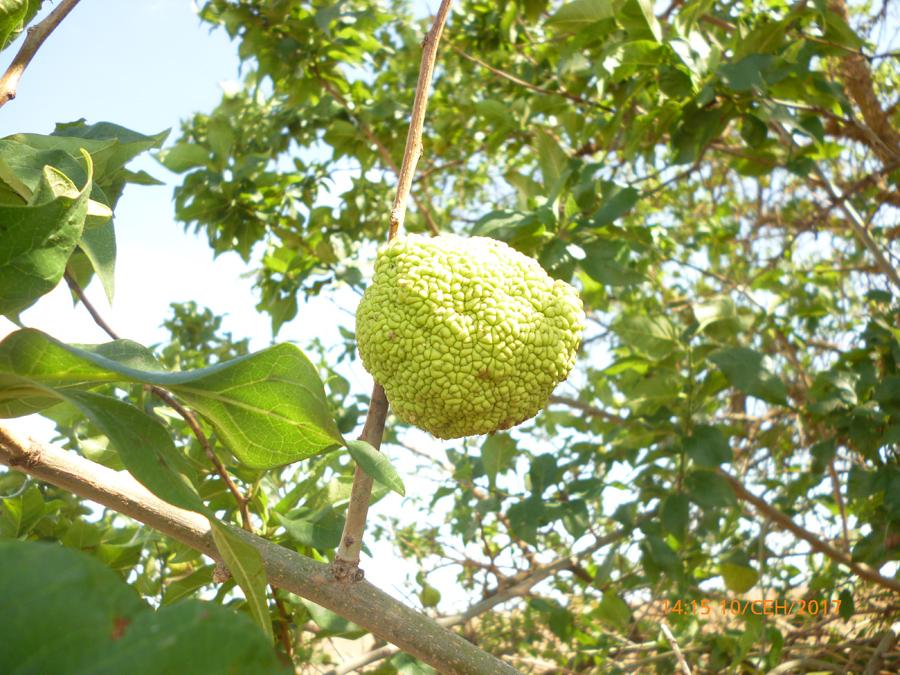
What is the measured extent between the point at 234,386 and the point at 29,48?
63 centimetres

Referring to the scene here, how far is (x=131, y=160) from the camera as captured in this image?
54.3 inches

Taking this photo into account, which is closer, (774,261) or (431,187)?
(774,261)

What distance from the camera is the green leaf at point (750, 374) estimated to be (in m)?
2.50

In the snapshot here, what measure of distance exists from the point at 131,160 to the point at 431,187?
3.88 meters

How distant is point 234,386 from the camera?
0.99 metres

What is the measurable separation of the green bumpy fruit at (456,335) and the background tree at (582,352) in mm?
297

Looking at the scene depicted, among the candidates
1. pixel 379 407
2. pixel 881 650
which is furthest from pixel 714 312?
pixel 379 407

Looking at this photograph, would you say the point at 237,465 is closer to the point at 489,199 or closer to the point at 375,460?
the point at 375,460

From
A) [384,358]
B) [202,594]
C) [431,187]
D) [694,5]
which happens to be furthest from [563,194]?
[431,187]

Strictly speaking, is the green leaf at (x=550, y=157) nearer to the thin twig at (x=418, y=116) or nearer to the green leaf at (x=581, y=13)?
the green leaf at (x=581, y=13)

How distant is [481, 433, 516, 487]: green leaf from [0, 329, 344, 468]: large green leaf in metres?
1.57

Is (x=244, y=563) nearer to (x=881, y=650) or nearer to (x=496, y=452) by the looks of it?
(x=496, y=452)

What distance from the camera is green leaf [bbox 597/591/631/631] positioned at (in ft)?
9.25
